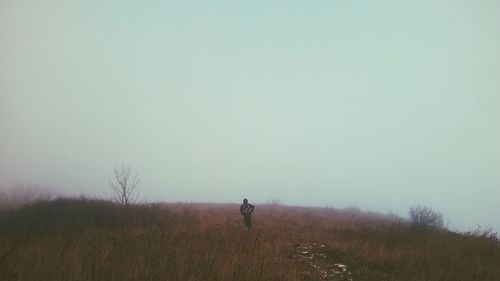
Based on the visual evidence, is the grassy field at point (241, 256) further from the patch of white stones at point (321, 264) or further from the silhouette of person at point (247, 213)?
the silhouette of person at point (247, 213)

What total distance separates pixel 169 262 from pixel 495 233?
11.6 meters

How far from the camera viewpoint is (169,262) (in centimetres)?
702

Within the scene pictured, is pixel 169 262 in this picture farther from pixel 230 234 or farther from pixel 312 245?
pixel 312 245

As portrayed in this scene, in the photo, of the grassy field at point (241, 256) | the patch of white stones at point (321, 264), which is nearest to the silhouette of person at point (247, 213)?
the grassy field at point (241, 256)

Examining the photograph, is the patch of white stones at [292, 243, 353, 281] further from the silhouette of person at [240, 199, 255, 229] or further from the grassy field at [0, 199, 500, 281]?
the silhouette of person at [240, 199, 255, 229]

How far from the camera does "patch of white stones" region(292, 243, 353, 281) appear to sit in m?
8.17

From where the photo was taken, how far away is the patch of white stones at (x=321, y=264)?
817 cm

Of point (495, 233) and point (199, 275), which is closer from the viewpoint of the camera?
point (199, 275)

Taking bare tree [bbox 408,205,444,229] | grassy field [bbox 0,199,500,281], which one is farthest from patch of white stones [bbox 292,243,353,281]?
bare tree [bbox 408,205,444,229]

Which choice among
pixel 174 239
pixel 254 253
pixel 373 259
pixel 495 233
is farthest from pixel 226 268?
pixel 495 233

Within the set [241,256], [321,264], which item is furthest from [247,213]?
[241,256]

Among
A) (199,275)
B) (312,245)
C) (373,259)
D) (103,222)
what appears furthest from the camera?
(103,222)

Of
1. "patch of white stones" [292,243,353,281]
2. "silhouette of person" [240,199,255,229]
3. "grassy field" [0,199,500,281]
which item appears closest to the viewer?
"grassy field" [0,199,500,281]

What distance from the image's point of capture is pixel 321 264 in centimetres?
915
